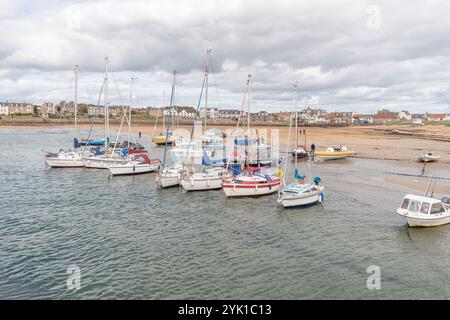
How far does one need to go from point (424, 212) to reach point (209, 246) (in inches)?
560

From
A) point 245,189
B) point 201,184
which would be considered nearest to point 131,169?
point 201,184

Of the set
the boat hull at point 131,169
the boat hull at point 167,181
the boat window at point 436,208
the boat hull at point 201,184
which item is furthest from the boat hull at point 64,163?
the boat window at point 436,208

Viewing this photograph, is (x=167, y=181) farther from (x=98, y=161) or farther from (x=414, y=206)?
(x=414, y=206)

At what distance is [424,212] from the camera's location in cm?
2409

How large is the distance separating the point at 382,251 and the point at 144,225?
15.0 metres

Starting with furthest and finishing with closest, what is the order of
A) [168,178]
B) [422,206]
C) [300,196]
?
1. [168,178]
2. [300,196]
3. [422,206]

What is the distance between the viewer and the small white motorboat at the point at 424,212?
23.9m

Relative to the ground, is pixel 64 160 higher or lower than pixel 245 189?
higher

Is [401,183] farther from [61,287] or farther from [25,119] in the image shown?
[25,119]

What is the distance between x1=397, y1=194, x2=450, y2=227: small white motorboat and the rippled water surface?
0.69 meters

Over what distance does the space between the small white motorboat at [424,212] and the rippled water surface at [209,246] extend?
692mm

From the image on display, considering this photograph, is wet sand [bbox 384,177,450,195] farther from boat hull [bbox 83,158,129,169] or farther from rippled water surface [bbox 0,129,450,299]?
boat hull [bbox 83,158,129,169]

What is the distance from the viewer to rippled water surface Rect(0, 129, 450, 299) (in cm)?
1667

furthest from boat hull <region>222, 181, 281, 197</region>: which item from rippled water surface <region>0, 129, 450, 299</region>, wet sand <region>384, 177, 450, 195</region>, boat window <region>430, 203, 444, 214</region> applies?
wet sand <region>384, 177, 450, 195</region>
